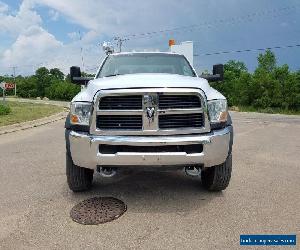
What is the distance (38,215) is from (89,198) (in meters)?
0.69

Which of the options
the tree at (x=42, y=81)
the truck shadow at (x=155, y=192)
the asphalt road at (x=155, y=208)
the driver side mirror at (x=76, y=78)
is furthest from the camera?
the tree at (x=42, y=81)

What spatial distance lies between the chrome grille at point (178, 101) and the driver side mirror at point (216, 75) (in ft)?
5.72

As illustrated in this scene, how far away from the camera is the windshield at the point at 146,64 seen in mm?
5034

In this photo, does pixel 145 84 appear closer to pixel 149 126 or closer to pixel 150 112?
pixel 150 112

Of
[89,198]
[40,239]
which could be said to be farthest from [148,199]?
[40,239]

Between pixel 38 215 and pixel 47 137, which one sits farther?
pixel 47 137

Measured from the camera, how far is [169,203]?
3916 millimetres

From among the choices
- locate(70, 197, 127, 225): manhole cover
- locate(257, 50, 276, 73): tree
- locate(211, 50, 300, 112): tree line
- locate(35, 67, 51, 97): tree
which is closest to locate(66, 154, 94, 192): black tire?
locate(70, 197, 127, 225): manhole cover

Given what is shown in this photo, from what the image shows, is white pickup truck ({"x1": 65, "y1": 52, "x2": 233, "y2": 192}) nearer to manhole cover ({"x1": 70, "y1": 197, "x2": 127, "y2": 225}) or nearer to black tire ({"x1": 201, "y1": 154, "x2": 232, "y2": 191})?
black tire ({"x1": 201, "y1": 154, "x2": 232, "y2": 191})

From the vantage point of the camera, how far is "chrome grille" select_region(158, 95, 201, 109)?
3.61 m

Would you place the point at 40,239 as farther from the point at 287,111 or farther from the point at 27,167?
the point at 287,111

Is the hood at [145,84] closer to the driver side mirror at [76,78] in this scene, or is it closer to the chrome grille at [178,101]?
the chrome grille at [178,101]

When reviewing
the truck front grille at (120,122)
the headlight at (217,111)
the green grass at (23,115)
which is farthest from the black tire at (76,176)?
the green grass at (23,115)

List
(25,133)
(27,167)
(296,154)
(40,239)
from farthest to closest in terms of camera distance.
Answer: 1. (25,133)
2. (296,154)
3. (27,167)
4. (40,239)
